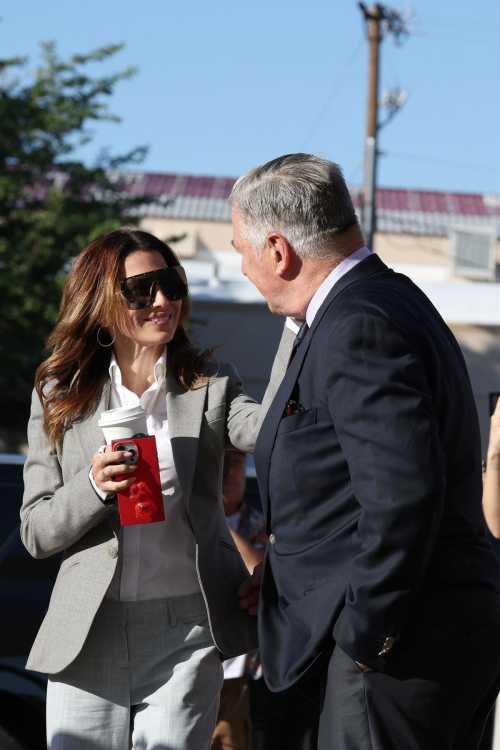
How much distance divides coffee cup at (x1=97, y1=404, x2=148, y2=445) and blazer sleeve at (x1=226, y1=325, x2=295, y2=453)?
33cm

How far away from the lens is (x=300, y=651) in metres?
1.90

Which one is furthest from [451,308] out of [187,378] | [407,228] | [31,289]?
[407,228]

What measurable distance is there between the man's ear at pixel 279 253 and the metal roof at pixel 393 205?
26366 mm

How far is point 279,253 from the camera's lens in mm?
2018

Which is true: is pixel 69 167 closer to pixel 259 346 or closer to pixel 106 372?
pixel 259 346

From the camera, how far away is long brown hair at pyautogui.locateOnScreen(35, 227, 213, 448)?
98.3 inches

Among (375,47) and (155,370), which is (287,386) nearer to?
(155,370)

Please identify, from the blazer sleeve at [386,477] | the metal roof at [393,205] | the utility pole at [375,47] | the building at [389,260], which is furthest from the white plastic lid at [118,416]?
the metal roof at [393,205]

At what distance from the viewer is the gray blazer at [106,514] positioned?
232 centimetres

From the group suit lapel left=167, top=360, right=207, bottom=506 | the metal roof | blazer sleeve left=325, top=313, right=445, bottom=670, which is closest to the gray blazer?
suit lapel left=167, top=360, right=207, bottom=506

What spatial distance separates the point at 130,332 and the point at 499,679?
4.54ft

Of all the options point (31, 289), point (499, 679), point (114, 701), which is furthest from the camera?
point (31, 289)

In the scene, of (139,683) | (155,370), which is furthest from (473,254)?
(139,683)

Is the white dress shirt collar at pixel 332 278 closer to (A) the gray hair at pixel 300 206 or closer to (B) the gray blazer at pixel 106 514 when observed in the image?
(A) the gray hair at pixel 300 206
